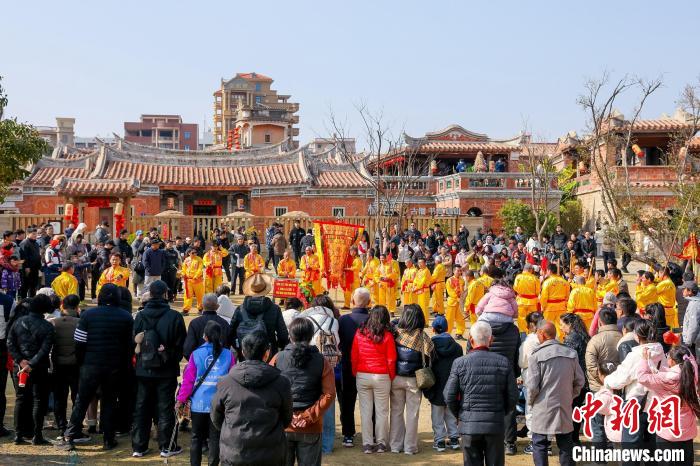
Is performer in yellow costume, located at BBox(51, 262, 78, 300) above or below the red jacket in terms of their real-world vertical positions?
above

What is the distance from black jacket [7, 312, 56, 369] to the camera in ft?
23.4

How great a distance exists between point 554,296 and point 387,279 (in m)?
4.15

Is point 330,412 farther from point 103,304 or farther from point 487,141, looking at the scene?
point 487,141

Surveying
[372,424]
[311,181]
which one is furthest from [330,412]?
[311,181]

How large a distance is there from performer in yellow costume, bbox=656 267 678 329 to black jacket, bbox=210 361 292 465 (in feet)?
24.5

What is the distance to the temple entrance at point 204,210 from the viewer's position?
32531 mm

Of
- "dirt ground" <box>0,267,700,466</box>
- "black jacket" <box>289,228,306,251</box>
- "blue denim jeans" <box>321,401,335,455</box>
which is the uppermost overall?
"black jacket" <box>289,228,306,251</box>

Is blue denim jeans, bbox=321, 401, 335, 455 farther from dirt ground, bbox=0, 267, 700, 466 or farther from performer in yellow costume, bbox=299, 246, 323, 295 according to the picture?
performer in yellow costume, bbox=299, 246, 323, 295

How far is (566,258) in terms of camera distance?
19594mm

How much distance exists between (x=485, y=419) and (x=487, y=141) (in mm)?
35511

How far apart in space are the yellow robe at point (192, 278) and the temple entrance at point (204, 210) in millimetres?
17614

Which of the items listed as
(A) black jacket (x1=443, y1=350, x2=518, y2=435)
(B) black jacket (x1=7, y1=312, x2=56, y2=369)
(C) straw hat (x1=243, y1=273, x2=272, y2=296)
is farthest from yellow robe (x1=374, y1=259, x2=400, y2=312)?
(A) black jacket (x1=443, y1=350, x2=518, y2=435)

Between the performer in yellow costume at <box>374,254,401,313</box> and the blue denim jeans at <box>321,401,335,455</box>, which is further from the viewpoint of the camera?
the performer in yellow costume at <box>374,254,401,313</box>

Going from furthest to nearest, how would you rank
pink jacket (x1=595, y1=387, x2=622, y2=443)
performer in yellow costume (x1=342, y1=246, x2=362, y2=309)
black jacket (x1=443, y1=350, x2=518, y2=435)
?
performer in yellow costume (x1=342, y1=246, x2=362, y2=309)
pink jacket (x1=595, y1=387, x2=622, y2=443)
black jacket (x1=443, y1=350, x2=518, y2=435)
